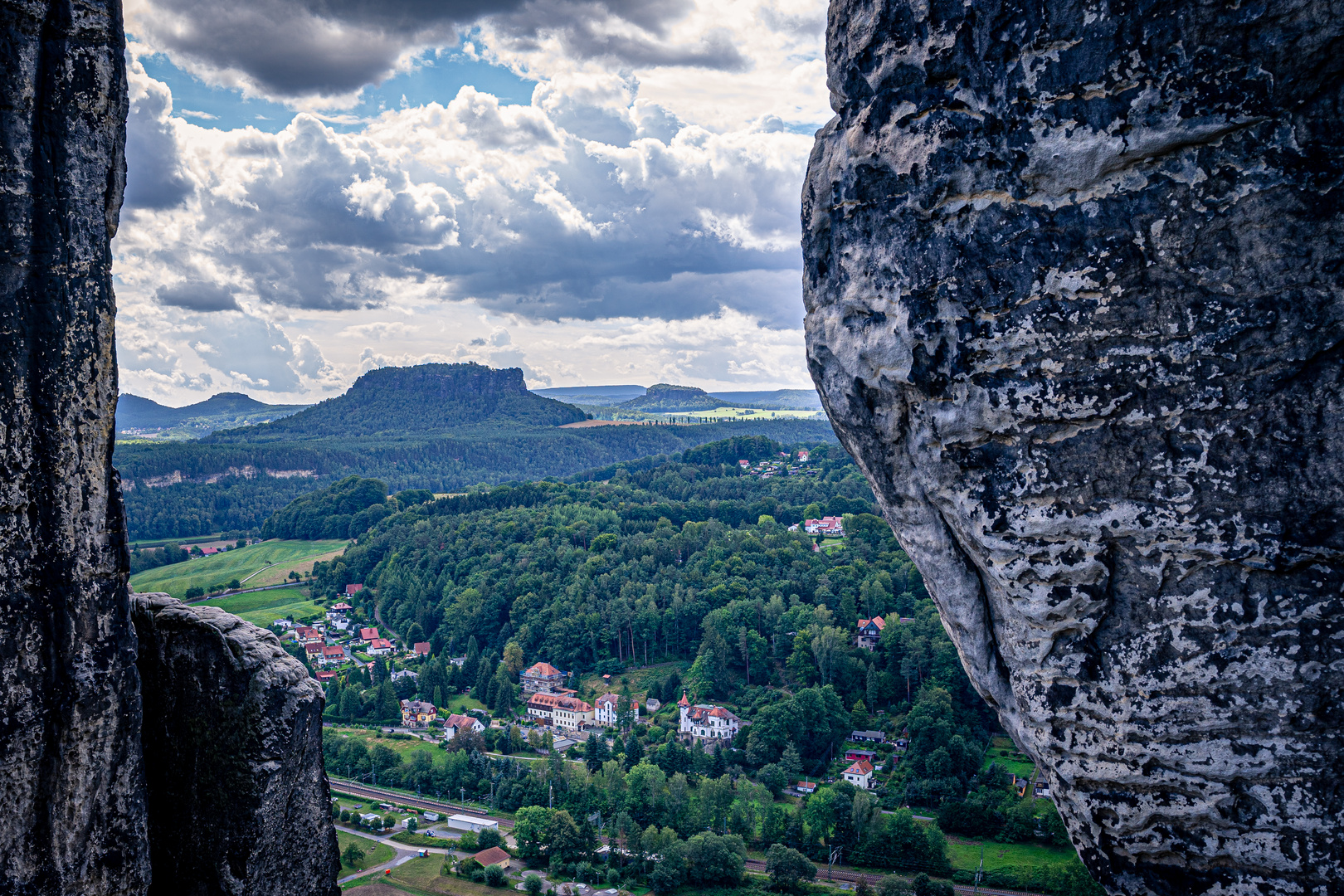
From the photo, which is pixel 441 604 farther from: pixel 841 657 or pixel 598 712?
pixel 841 657

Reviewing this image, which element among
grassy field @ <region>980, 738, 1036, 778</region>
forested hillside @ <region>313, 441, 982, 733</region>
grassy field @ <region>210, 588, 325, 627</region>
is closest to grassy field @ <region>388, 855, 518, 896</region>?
grassy field @ <region>980, 738, 1036, 778</region>

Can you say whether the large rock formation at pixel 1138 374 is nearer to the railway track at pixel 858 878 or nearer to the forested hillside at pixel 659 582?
the railway track at pixel 858 878

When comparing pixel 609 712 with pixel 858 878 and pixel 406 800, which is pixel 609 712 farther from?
pixel 858 878

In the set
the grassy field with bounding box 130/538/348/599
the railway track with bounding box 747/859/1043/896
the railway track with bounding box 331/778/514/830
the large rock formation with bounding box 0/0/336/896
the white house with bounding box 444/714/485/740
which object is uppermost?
the large rock formation with bounding box 0/0/336/896

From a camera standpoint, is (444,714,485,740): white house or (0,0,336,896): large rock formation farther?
(444,714,485,740): white house

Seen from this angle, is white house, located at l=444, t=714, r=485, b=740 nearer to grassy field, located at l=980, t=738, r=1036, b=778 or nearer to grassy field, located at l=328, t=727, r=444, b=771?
grassy field, located at l=328, t=727, r=444, b=771

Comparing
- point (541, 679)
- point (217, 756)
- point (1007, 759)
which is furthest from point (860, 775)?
point (217, 756)

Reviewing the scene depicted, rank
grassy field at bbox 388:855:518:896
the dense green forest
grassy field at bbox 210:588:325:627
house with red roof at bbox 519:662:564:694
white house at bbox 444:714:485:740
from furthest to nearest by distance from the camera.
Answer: grassy field at bbox 210:588:325:627 < house with red roof at bbox 519:662:564:694 < white house at bbox 444:714:485:740 < the dense green forest < grassy field at bbox 388:855:518:896
